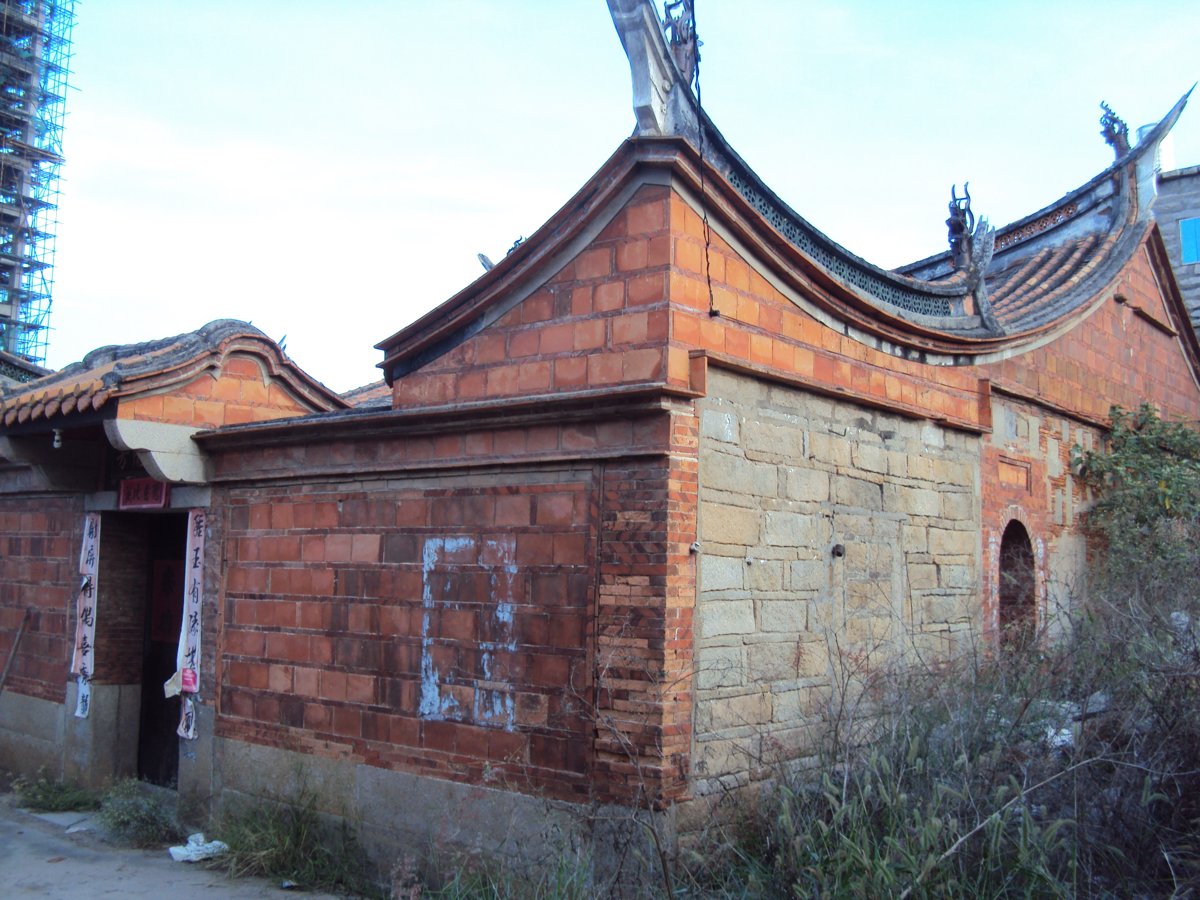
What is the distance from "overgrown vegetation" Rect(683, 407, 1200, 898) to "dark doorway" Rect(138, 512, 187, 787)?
19.7 ft

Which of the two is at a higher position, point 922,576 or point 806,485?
point 806,485

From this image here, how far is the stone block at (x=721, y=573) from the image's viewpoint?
6086 mm

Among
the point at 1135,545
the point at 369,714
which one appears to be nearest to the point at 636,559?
the point at 369,714

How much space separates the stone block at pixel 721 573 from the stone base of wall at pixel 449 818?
4.18ft

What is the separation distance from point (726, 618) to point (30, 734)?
7.48 m

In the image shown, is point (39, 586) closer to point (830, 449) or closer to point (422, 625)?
point (422, 625)

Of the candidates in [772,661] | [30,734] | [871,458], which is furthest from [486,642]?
[30,734]

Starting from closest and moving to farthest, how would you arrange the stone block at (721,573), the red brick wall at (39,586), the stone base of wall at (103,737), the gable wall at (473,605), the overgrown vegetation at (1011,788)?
1. the overgrown vegetation at (1011,788)
2. the gable wall at (473,605)
3. the stone block at (721,573)
4. the stone base of wall at (103,737)
5. the red brick wall at (39,586)

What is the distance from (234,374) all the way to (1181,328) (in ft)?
37.9

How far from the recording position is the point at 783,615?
22.0ft

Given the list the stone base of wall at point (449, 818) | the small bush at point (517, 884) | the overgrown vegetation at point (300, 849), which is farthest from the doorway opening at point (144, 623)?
the small bush at point (517, 884)

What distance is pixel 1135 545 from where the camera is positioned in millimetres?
10453

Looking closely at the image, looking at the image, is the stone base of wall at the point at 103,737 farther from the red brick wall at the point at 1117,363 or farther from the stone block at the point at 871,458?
the red brick wall at the point at 1117,363

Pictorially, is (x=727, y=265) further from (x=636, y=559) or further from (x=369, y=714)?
(x=369, y=714)
